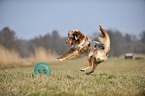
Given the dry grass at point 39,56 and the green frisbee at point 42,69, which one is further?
the dry grass at point 39,56

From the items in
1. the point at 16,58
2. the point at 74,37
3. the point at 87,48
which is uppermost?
the point at 74,37

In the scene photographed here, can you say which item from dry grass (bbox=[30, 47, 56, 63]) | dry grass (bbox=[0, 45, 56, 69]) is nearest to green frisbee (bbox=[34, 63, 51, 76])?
dry grass (bbox=[0, 45, 56, 69])

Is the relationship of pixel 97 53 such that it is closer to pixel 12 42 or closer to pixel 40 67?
pixel 40 67

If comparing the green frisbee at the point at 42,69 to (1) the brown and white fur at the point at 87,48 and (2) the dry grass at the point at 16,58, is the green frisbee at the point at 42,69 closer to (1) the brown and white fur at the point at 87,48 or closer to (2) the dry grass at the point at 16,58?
(1) the brown and white fur at the point at 87,48

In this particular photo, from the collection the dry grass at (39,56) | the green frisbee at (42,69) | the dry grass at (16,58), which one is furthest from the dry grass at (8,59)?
the green frisbee at (42,69)

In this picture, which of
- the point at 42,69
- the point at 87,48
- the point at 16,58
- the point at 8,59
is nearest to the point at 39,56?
the point at 16,58

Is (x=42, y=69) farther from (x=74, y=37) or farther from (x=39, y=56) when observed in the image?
(x=39, y=56)

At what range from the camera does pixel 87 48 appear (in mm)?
4836

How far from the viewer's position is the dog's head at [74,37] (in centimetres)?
462

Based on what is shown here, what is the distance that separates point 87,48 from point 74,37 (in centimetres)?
56

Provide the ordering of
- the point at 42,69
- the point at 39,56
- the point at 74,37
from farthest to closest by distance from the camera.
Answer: the point at 39,56 < the point at 42,69 < the point at 74,37

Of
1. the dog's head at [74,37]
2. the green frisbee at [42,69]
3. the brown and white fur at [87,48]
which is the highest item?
the dog's head at [74,37]

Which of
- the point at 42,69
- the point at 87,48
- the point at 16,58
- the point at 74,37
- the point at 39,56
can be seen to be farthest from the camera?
the point at 39,56

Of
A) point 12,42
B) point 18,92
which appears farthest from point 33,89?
point 12,42
